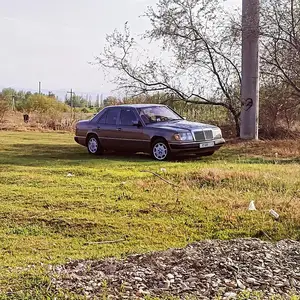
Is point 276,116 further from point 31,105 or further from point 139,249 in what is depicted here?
point 31,105

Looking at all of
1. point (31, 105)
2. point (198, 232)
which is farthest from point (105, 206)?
point (31, 105)

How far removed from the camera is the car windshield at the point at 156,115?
13.1 m

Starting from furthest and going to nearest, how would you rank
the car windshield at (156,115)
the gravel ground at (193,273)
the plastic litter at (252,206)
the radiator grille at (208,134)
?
the car windshield at (156,115)
the radiator grille at (208,134)
the plastic litter at (252,206)
the gravel ground at (193,273)

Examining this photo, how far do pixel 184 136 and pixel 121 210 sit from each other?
18.5ft

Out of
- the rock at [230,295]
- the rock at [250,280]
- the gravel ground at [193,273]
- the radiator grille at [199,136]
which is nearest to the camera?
the rock at [230,295]

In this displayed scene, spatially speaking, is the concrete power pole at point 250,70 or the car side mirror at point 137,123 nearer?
the car side mirror at point 137,123

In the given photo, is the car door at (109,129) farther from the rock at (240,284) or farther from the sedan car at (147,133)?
the rock at (240,284)

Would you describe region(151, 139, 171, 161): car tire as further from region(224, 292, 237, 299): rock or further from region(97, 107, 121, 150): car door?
region(224, 292, 237, 299): rock

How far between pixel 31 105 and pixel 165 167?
2323cm

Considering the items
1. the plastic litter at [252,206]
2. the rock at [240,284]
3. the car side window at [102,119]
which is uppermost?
the car side window at [102,119]

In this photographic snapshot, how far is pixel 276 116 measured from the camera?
1894 centimetres

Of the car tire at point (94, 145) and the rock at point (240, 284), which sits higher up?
the car tire at point (94, 145)

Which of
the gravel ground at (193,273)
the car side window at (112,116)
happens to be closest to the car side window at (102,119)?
the car side window at (112,116)

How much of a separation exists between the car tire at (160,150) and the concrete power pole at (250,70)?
6.00 metres
